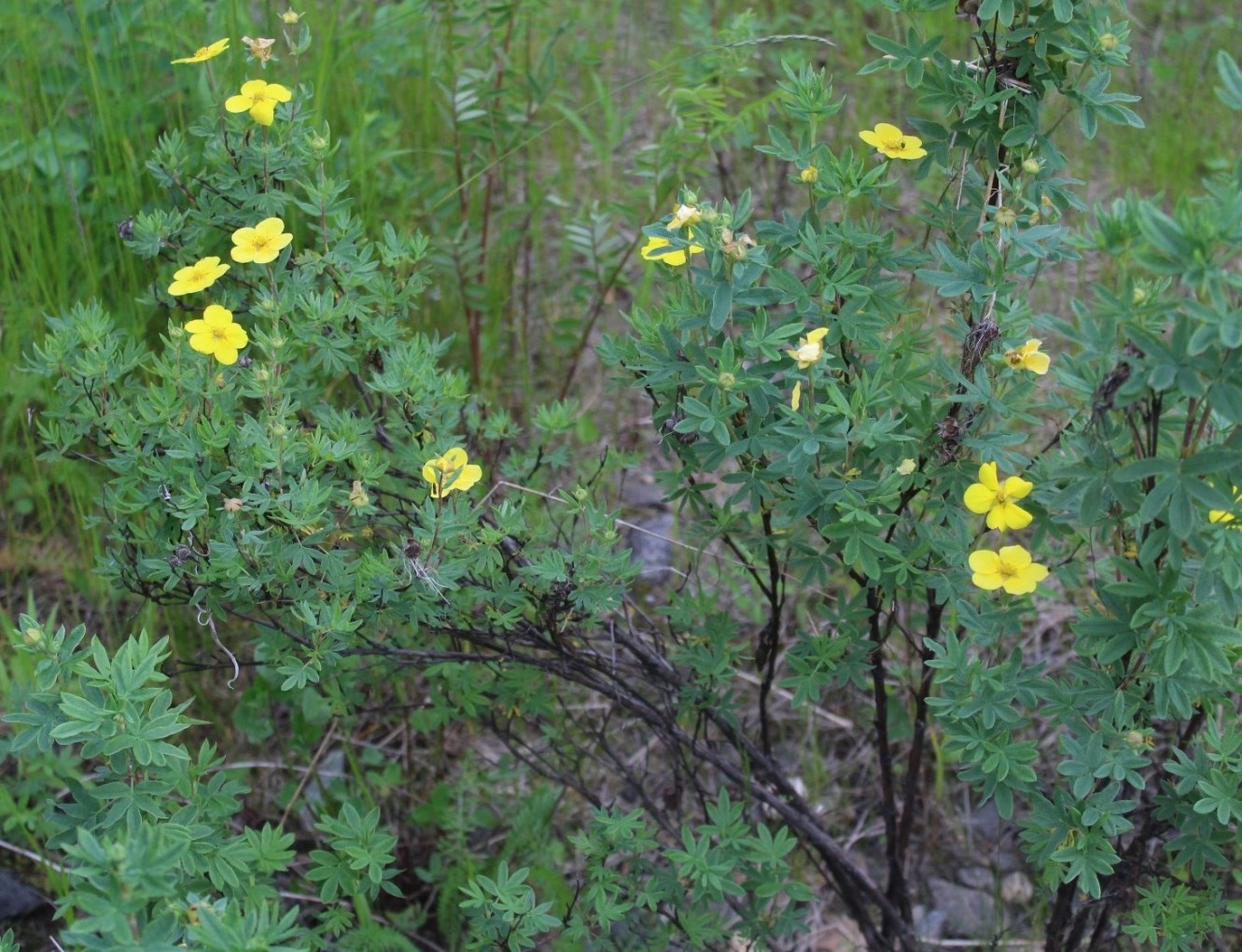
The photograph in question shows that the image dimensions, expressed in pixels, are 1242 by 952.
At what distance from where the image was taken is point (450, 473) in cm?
184

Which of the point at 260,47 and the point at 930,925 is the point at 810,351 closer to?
the point at 260,47

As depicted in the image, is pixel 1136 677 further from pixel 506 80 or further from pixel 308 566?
pixel 506 80

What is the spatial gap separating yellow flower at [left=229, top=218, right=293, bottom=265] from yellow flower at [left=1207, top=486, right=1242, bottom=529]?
147 cm

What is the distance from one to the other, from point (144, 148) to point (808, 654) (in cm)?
195

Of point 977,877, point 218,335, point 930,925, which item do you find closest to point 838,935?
point 930,925

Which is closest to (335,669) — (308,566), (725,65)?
(308,566)

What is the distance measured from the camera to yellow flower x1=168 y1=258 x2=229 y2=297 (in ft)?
6.28

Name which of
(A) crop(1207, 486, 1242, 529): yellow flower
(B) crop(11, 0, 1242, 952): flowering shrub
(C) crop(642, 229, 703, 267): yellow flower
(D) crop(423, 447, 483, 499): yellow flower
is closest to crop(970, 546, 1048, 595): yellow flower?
(B) crop(11, 0, 1242, 952): flowering shrub

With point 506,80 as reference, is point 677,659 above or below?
below

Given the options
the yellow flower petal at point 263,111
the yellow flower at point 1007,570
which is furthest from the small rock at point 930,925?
the yellow flower petal at point 263,111

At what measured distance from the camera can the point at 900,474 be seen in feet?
5.91

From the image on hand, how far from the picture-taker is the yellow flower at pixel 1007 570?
66.0 inches

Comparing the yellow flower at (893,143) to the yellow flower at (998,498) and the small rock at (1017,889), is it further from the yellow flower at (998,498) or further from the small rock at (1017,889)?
the small rock at (1017,889)

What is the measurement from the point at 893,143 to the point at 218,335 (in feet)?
3.69
